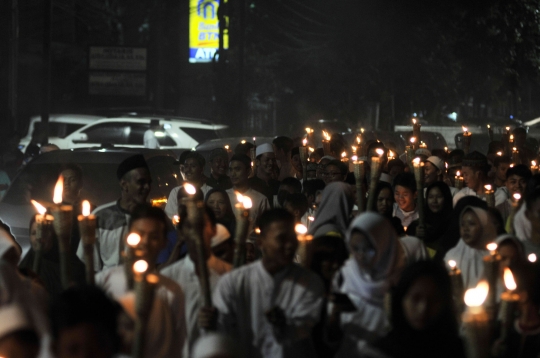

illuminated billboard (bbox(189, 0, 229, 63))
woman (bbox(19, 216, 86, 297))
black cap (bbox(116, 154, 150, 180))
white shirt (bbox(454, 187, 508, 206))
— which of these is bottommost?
woman (bbox(19, 216, 86, 297))

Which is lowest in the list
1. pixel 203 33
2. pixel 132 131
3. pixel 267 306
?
pixel 267 306

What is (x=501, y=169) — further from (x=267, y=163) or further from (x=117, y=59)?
(x=117, y=59)

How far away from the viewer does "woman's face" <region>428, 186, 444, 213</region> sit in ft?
26.0

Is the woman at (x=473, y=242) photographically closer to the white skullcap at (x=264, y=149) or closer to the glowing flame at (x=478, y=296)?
the glowing flame at (x=478, y=296)

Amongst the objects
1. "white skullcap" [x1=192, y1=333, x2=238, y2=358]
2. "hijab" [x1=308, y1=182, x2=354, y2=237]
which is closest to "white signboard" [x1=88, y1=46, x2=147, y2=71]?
"hijab" [x1=308, y1=182, x2=354, y2=237]

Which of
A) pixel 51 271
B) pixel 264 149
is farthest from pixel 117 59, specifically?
pixel 51 271

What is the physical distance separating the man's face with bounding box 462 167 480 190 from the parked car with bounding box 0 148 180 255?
276cm

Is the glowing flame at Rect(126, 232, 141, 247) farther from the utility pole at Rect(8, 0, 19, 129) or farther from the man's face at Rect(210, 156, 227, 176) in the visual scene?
the utility pole at Rect(8, 0, 19, 129)

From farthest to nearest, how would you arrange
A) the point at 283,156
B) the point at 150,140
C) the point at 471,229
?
the point at 150,140
the point at 283,156
the point at 471,229

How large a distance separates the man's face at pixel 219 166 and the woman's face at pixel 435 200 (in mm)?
3012

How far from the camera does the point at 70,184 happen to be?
784 centimetres

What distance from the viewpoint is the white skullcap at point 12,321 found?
3.96 metres

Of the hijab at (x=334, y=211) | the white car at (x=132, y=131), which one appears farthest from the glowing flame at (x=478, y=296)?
the white car at (x=132, y=131)

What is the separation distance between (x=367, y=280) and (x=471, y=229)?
1724 mm
